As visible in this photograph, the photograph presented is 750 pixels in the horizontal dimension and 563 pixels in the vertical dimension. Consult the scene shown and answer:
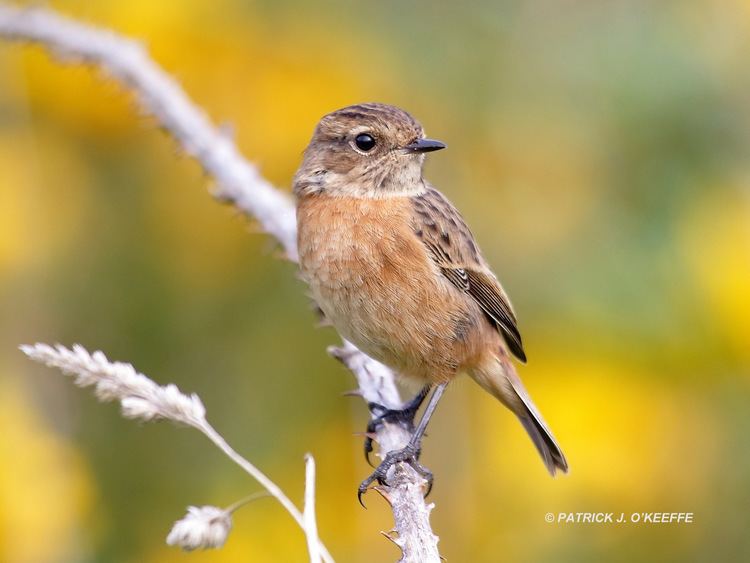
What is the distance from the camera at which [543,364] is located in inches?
185

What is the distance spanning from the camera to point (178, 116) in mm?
3762

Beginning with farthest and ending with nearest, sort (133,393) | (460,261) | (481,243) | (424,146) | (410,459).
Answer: (481,243) → (460,261) → (424,146) → (410,459) → (133,393)

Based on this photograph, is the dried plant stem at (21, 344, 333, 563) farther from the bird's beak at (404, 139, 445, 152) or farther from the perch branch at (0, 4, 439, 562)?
the bird's beak at (404, 139, 445, 152)

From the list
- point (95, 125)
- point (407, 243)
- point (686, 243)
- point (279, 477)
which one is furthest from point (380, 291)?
point (95, 125)

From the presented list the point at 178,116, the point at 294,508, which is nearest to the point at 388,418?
the point at 178,116

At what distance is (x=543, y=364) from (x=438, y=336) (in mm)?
716

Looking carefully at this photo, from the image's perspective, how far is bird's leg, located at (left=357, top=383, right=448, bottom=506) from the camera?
12.1ft

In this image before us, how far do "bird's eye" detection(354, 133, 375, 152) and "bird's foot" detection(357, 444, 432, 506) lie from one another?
4.57 feet

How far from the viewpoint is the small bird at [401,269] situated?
4.12m

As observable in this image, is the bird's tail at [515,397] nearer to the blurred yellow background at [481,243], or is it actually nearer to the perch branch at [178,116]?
the blurred yellow background at [481,243]

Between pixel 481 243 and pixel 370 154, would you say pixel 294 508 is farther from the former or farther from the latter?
pixel 481 243

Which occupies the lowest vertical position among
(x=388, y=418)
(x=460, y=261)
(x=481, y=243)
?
(x=388, y=418)

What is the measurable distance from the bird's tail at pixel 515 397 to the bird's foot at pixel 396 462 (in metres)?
0.68

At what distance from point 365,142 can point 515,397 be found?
140 centimetres
